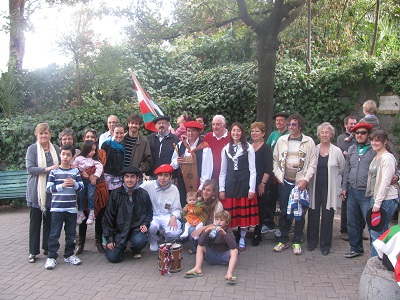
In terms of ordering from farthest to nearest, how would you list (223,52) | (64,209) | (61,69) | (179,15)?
(223,52) → (61,69) → (179,15) → (64,209)

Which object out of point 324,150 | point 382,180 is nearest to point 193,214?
point 324,150

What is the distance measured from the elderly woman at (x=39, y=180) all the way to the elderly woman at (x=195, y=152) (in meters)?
1.70

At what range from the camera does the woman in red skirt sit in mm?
5762

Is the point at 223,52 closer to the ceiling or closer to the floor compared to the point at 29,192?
closer to the ceiling

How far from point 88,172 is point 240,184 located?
6.96 ft

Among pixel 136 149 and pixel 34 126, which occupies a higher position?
pixel 34 126

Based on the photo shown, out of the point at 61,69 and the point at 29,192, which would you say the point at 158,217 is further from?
the point at 61,69

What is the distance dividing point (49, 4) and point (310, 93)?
6666 mm

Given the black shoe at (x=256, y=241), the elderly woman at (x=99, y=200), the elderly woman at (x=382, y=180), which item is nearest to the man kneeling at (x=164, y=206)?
the elderly woman at (x=99, y=200)

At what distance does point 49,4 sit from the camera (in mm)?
9922

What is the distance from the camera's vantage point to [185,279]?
4.86 metres

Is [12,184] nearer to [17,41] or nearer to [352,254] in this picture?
[17,41]

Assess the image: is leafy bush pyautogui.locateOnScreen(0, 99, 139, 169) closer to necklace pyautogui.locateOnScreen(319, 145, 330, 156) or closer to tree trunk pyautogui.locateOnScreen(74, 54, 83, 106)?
tree trunk pyautogui.locateOnScreen(74, 54, 83, 106)

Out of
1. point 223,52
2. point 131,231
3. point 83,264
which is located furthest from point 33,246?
point 223,52
